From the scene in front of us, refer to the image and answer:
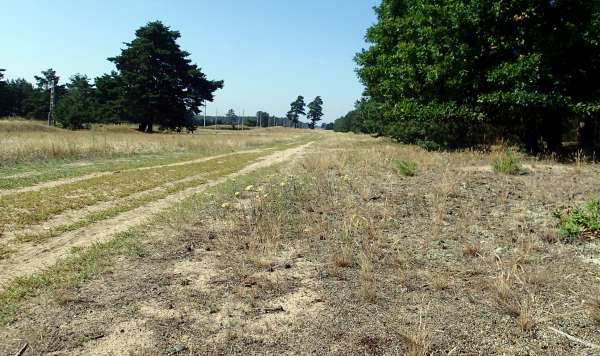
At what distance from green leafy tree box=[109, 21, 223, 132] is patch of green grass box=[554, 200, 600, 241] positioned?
53254mm

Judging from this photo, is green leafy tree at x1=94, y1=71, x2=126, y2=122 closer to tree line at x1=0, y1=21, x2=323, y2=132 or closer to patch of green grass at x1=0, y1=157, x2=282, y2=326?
tree line at x1=0, y1=21, x2=323, y2=132

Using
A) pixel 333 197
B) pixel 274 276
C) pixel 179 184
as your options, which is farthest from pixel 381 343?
pixel 179 184

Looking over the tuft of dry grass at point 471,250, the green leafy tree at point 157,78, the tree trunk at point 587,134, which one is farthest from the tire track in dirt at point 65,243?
the green leafy tree at point 157,78

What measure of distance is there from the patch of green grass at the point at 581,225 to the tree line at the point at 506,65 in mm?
9051

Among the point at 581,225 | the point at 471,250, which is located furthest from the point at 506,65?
the point at 471,250

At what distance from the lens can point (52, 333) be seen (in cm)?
345

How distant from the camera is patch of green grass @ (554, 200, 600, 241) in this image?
571cm

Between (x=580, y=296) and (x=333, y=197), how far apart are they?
5300 mm

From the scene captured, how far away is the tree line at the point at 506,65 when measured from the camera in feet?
46.4

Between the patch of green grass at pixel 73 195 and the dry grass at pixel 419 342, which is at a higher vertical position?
the dry grass at pixel 419 342

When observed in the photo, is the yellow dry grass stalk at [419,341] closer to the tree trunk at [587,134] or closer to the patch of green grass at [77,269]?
the patch of green grass at [77,269]

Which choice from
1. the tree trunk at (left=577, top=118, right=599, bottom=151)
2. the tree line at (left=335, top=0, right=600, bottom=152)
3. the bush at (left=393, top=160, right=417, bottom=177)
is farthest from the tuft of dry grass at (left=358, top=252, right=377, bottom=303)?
the tree trunk at (left=577, top=118, right=599, bottom=151)

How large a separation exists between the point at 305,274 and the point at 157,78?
55594 millimetres

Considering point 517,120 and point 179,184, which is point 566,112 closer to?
point 517,120
